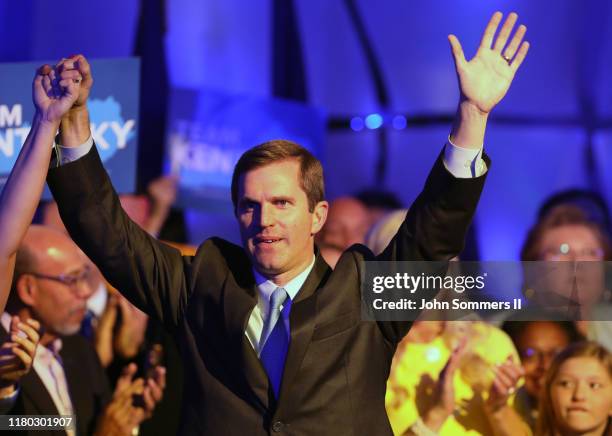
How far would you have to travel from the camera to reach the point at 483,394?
2.97 metres

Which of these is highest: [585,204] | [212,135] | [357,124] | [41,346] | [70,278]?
[357,124]

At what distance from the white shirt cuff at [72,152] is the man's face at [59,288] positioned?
1386mm

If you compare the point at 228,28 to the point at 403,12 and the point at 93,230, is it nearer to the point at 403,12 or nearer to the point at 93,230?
the point at 403,12

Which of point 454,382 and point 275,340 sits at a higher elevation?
point 454,382

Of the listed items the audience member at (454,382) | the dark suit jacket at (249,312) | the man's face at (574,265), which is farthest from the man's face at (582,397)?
the dark suit jacket at (249,312)

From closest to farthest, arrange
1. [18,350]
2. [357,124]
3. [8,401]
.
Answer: [18,350]
[8,401]
[357,124]

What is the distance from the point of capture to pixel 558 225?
133 inches

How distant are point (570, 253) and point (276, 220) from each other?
1707 mm

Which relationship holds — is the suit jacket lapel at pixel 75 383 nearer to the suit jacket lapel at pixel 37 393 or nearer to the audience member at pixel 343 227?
the suit jacket lapel at pixel 37 393

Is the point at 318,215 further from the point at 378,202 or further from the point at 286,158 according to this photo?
the point at 378,202

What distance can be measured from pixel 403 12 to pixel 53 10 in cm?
151

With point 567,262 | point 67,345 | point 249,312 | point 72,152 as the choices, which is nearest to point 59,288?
point 67,345

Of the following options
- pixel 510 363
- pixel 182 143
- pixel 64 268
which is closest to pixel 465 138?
pixel 510 363

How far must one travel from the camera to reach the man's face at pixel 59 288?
3.15 m
